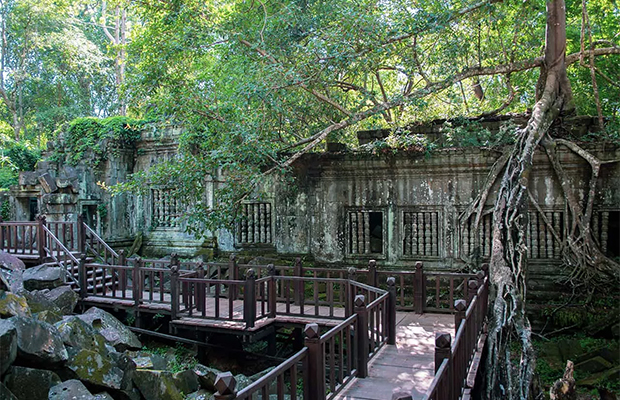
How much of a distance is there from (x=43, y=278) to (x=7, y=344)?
16.7 ft

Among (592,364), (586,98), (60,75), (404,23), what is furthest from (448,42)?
(60,75)

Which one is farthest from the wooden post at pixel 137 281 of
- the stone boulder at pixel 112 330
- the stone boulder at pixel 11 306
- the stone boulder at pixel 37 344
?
the stone boulder at pixel 37 344

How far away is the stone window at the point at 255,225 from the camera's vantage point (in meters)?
11.9

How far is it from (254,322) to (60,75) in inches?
903

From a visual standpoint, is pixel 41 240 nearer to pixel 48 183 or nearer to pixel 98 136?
pixel 48 183

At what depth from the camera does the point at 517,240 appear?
8.07 metres

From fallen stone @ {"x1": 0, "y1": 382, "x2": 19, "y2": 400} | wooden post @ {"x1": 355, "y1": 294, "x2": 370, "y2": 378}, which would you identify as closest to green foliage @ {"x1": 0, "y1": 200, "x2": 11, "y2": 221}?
fallen stone @ {"x1": 0, "y1": 382, "x2": 19, "y2": 400}

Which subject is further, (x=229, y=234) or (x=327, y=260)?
(x=229, y=234)

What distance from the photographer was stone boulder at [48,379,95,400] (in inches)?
219

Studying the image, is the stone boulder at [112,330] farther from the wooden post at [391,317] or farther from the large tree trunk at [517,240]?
the large tree trunk at [517,240]

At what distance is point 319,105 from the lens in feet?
41.1

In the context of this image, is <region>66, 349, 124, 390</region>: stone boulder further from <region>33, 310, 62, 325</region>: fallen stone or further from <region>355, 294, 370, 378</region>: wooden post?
<region>355, 294, 370, 378</region>: wooden post

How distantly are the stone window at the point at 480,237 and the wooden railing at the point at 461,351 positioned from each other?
7.40 ft

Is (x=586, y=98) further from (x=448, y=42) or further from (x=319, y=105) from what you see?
(x=319, y=105)
